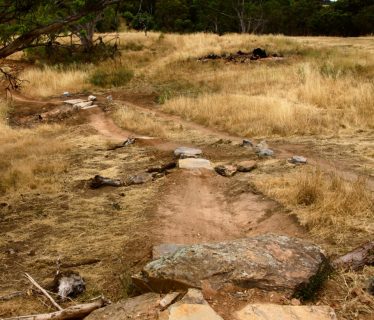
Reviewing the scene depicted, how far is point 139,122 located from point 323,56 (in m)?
10.8

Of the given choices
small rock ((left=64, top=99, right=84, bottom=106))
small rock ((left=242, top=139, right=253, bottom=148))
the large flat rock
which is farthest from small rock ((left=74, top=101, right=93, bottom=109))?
the large flat rock

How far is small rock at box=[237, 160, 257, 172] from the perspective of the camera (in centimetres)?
825

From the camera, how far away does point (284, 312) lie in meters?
3.62

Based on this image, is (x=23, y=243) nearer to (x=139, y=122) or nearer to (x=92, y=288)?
(x=92, y=288)

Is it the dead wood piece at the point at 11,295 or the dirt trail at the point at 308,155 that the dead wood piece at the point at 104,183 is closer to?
the dirt trail at the point at 308,155

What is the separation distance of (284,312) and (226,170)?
4.71m

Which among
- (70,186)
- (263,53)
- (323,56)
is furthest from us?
(263,53)

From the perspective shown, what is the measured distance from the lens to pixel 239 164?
850cm

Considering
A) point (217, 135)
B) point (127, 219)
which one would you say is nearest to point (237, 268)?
point (127, 219)

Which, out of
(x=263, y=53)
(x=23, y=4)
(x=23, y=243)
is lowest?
(x=23, y=243)

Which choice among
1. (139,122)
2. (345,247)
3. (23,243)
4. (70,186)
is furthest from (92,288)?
(139,122)

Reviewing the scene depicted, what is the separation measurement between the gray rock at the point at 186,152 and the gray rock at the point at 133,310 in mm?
5546

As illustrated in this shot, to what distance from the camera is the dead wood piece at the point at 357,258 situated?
448 cm

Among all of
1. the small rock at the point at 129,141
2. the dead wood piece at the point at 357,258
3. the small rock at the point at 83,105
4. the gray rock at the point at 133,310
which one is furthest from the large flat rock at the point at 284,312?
the small rock at the point at 83,105
